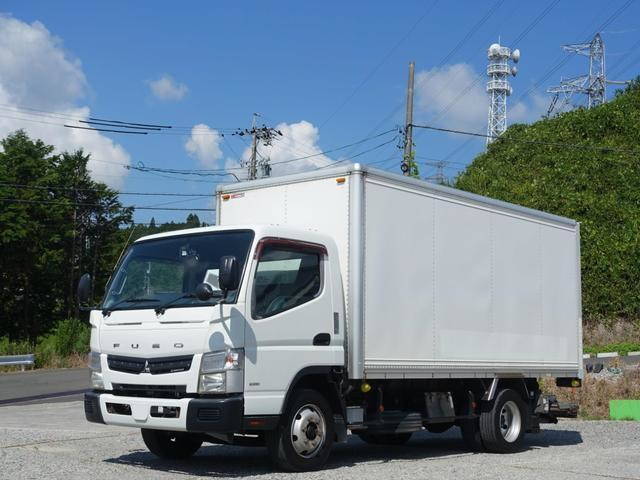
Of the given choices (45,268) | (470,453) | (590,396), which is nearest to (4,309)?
(45,268)

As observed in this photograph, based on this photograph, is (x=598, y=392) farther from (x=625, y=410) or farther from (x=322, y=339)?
(x=322, y=339)

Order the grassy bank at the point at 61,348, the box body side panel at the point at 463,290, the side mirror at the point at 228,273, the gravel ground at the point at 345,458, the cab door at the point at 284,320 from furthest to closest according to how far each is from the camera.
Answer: the grassy bank at the point at 61,348
the box body side panel at the point at 463,290
the gravel ground at the point at 345,458
the cab door at the point at 284,320
the side mirror at the point at 228,273

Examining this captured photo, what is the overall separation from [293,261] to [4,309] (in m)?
47.4

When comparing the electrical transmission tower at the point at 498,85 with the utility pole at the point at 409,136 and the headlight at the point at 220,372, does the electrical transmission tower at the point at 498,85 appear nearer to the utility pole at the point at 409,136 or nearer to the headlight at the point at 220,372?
the utility pole at the point at 409,136

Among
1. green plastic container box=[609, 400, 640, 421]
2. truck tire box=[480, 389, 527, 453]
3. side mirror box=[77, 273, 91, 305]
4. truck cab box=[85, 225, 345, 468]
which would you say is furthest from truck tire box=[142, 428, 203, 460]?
green plastic container box=[609, 400, 640, 421]

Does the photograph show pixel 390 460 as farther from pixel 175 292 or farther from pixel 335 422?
pixel 175 292

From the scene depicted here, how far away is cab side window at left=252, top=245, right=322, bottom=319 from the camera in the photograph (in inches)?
362

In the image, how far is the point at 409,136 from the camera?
28672 mm

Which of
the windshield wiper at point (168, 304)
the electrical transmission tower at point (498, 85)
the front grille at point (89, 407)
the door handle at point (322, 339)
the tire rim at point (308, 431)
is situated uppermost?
the electrical transmission tower at point (498, 85)

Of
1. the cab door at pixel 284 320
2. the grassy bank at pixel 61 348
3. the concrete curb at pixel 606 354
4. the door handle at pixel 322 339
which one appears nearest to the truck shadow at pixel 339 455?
the cab door at pixel 284 320

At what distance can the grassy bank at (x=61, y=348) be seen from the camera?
30828 millimetres

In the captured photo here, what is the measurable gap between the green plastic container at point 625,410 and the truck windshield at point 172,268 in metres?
10.4

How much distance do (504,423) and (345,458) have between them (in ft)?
8.37

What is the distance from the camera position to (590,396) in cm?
1889
